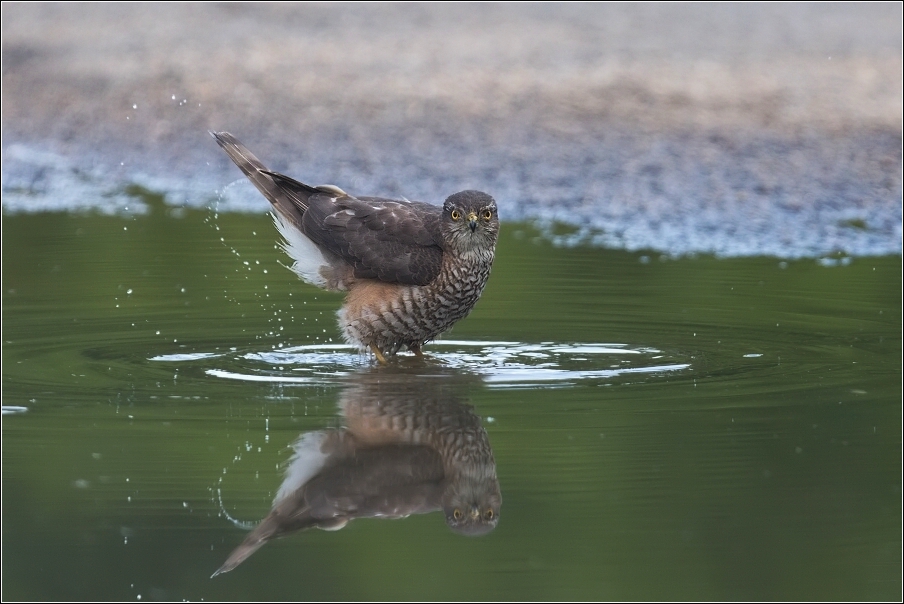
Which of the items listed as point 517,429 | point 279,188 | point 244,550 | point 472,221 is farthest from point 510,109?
point 244,550

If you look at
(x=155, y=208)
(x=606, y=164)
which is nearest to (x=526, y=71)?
(x=606, y=164)

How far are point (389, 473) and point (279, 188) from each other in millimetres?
3698

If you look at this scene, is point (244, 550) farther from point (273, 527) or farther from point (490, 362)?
point (490, 362)

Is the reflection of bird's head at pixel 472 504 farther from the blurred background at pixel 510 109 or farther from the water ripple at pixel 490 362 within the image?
the blurred background at pixel 510 109

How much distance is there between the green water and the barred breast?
0.56 feet

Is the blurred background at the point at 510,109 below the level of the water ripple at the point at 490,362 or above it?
above

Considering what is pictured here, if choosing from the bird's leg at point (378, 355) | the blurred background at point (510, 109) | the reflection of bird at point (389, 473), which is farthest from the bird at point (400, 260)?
the blurred background at point (510, 109)

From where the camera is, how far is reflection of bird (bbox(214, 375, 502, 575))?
18.3 feet

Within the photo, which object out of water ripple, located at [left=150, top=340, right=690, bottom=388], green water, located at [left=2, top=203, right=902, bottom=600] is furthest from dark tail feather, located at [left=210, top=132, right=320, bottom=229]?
water ripple, located at [left=150, top=340, right=690, bottom=388]

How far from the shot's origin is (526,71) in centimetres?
1752

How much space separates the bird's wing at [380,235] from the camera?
866cm

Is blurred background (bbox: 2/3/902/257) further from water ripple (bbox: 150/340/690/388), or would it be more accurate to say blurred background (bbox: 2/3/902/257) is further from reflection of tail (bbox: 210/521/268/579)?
reflection of tail (bbox: 210/521/268/579)

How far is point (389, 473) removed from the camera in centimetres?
604

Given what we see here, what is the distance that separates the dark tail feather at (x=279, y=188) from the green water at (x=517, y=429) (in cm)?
71
